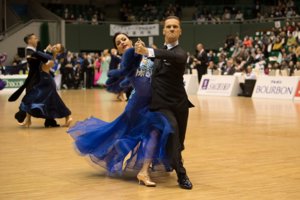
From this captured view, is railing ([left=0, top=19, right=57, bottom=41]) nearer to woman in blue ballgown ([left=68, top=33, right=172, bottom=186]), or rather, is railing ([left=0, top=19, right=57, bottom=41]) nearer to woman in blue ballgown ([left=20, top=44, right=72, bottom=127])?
woman in blue ballgown ([left=20, top=44, right=72, bottom=127])

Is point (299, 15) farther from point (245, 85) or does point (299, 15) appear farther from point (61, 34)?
point (61, 34)

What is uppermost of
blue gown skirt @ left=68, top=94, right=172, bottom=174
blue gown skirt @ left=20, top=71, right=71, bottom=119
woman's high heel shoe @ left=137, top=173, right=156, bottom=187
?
blue gown skirt @ left=68, top=94, right=172, bottom=174

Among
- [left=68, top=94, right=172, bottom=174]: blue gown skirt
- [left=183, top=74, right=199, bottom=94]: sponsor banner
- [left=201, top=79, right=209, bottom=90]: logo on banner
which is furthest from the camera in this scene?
[left=183, top=74, right=199, bottom=94]: sponsor banner

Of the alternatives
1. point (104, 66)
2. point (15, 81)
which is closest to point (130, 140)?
point (15, 81)

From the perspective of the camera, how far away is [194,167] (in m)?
7.93

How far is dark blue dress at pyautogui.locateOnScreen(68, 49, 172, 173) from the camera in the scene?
22.2 feet

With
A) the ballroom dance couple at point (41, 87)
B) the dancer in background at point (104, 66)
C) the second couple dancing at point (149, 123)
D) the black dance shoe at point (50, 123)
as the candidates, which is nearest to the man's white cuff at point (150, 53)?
the second couple dancing at point (149, 123)

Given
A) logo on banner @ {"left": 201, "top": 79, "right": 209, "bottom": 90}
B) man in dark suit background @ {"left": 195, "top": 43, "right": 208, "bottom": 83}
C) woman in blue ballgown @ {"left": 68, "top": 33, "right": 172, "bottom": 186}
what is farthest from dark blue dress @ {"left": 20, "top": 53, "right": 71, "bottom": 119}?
man in dark suit background @ {"left": 195, "top": 43, "right": 208, "bottom": 83}

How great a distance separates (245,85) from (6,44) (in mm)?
18442

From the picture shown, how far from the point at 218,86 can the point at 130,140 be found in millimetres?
18288

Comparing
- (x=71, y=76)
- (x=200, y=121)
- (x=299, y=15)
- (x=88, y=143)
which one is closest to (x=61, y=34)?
(x=71, y=76)

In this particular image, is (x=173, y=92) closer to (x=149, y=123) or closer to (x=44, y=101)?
(x=149, y=123)

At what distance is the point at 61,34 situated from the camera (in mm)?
39438

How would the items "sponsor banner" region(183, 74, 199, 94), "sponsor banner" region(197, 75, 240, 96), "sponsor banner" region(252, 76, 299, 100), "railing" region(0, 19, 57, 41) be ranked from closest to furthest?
1. "sponsor banner" region(252, 76, 299, 100)
2. "sponsor banner" region(197, 75, 240, 96)
3. "sponsor banner" region(183, 74, 199, 94)
4. "railing" region(0, 19, 57, 41)
